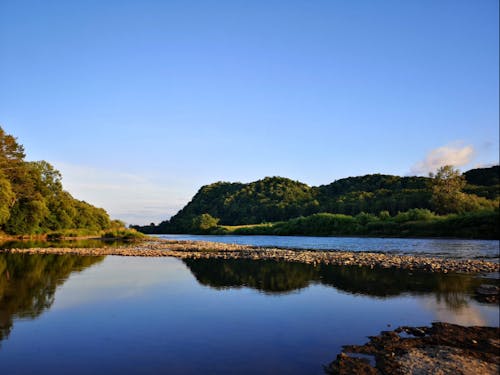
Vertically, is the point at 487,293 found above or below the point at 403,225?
below

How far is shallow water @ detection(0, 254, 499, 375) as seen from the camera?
9.36 m

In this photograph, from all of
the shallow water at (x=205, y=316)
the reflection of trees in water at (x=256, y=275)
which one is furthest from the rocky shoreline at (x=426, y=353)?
the reflection of trees in water at (x=256, y=275)

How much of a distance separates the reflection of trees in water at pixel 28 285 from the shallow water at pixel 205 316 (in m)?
0.07

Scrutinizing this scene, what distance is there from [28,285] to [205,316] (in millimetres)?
12396

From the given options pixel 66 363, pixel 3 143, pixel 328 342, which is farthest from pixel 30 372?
pixel 3 143

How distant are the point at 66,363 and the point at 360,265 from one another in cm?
2624

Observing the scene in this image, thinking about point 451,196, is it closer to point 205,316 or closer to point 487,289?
point 487,289

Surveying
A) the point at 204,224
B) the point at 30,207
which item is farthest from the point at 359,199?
the point at 30,207

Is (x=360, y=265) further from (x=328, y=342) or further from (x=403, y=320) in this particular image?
(x=328, y=342)

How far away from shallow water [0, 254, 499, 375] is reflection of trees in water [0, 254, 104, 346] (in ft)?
0.24

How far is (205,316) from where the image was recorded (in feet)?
46.3

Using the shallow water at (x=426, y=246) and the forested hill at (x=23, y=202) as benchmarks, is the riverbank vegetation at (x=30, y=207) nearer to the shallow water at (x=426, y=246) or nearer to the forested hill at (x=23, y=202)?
the forested hill at (x=23, y=202)

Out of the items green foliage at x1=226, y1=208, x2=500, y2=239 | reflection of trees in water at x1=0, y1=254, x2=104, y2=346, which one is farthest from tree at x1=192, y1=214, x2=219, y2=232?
reflection of trees in water at x1=0, y1=254, x2=104, y2=346

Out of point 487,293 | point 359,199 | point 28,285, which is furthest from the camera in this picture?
point 359,199
